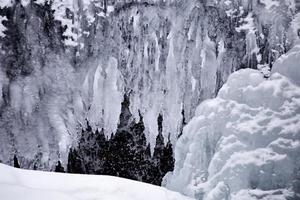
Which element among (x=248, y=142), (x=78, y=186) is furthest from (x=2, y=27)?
(x=248, y=142)

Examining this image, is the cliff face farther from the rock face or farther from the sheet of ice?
the rock face

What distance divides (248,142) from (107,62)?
275 centimetres

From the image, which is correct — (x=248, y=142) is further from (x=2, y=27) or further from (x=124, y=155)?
(x=2, y=27)

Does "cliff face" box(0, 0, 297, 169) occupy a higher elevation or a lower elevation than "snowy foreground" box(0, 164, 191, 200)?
higher

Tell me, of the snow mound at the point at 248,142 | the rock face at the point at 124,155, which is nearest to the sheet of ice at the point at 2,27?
the rock face at the point at 124,155

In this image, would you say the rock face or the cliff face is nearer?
the cliff face

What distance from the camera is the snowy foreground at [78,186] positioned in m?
3.76

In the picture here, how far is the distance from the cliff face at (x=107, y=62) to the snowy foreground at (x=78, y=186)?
2.16 m

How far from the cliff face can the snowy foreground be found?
2.16m

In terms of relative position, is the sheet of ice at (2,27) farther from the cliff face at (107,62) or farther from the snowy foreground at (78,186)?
the snowy foreground at (78,186)

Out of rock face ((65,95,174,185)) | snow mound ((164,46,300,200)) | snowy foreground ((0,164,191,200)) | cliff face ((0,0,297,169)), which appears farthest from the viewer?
rock face ((65,95,174,185))

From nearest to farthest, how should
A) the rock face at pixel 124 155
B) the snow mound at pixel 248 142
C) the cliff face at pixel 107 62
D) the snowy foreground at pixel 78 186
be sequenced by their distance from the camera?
1. the snowy foreground at pixel 78 186
2. the snow mound at pixel 248 142
3. the cliff face at pixel 107 62
4. the rock face at pixel 124 155

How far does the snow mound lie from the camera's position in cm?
444

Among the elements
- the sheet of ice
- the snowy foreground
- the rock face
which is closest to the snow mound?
the snowy foreground
